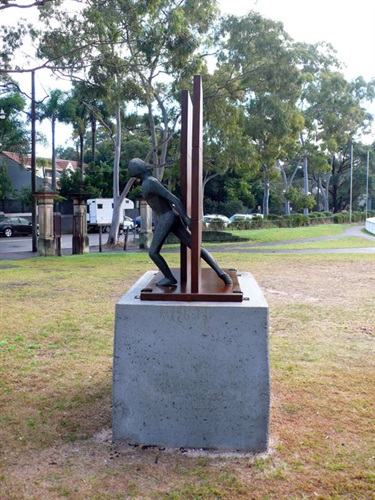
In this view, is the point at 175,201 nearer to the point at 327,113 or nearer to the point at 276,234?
the point at 276,234

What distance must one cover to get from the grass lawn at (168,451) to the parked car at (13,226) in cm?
2471

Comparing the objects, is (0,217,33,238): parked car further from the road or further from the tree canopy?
the tree canopy

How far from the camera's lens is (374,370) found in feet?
16.9

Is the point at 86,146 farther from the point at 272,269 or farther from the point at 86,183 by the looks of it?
the point at 272,269

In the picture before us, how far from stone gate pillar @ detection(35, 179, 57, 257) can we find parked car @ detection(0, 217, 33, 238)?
1446 centimetres

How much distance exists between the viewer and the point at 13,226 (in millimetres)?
32062

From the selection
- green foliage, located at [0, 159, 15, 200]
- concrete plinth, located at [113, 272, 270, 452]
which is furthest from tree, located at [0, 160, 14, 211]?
concrete plinth, located at [113, 272, 270, 452]

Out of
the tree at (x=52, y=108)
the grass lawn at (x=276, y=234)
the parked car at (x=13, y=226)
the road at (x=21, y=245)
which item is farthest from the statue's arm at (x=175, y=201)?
the tree at (x=52, y=108)

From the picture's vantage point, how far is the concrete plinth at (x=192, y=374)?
139 inches

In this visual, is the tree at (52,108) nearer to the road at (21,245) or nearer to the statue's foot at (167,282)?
the road at (21,245)

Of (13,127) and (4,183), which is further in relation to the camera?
(4,183)

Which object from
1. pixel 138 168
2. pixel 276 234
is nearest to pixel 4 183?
pixel 276 234

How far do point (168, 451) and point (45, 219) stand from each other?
14.9 meters

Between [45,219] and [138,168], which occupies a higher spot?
[138,168]
